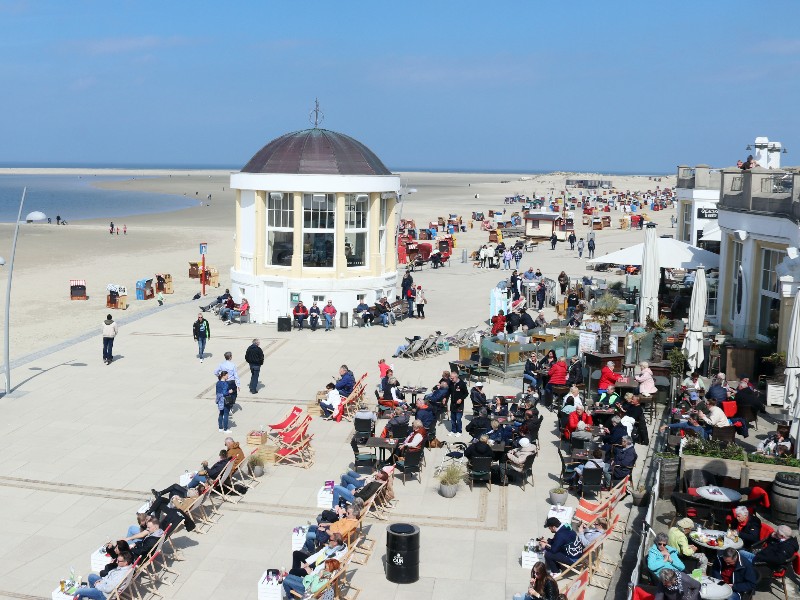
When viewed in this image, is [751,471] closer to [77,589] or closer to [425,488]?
[425,488]

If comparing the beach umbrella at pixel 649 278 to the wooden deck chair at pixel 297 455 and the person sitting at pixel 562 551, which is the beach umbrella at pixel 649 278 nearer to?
the wooden deck chair at pixel 297 455

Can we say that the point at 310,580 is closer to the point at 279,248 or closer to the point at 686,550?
the point at 686,550

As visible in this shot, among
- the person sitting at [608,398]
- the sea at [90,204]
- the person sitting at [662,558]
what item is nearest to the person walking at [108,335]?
the person sitting at [608,398]

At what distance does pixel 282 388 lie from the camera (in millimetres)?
18547

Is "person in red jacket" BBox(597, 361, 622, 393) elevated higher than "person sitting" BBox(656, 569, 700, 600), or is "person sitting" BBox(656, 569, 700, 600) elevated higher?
"person in red jacket" BBox(597, 361, 622, 393)

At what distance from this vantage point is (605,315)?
68.9 feet

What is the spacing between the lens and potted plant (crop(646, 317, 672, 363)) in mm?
18672

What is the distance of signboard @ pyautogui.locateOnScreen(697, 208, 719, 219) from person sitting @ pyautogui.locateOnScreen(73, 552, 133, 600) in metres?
26.5

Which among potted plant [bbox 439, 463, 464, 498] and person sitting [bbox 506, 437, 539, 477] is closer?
potted plant [bbox 439, 463, 464, 498]

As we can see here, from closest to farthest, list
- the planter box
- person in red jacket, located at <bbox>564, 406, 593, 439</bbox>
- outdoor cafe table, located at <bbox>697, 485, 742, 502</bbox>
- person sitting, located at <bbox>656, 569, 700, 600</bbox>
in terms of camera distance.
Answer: person sitting, located at <bbox>656, 569, 700, 600</bbox> < outdoor cafe table, located at <bbox>697, 485, 742, 502</bbox> < the planter box < person in red jacket, located at <bbox>564, 406, 593, 439</bbox>

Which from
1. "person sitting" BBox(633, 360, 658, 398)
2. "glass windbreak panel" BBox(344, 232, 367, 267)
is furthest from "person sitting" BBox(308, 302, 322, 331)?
"person sitting" BBox(633, 360, 658, 398)

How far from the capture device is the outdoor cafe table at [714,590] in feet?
27.5

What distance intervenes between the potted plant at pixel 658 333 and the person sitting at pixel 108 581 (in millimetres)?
12379

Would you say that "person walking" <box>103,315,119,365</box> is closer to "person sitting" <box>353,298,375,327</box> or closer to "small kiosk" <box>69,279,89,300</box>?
"person sitting" <box>353,298,375,327</box>
